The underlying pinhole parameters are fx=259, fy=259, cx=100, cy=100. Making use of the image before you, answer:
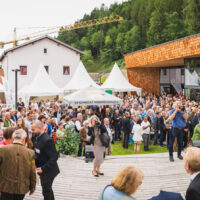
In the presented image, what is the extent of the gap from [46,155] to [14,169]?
81 centimetres

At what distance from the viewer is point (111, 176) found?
21.5 feet

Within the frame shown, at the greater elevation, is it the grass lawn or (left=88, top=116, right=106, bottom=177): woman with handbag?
(left=88, top=116, right=106, bottom=177): woman with handbag

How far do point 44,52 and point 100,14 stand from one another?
77566 millimetres

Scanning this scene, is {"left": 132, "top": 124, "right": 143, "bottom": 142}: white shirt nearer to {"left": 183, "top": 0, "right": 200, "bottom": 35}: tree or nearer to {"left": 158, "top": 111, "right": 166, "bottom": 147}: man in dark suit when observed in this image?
{"left": 158, "top": 111, "right": 166, "bottom": 147}: man in dark suit

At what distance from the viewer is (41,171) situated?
13.5ft

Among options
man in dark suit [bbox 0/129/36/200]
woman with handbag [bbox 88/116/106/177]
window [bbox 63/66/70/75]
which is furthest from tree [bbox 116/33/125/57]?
man in dark suit [bbox 0/129/36/200]

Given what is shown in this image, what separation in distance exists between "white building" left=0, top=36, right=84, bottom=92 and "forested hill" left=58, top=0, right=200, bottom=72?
2653cm

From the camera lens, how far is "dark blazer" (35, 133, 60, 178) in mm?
4199

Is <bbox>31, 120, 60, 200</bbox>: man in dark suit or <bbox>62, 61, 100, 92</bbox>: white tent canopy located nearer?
<bbox>31, 120, 60, 200</bbox>: man in dark suit

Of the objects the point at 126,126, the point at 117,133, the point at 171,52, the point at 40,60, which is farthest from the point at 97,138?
the point at 40,60

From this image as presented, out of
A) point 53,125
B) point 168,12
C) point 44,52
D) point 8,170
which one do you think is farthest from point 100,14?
point 8,170

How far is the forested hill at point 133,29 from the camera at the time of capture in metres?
57.7

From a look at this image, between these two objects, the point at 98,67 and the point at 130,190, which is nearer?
the point at 130,190

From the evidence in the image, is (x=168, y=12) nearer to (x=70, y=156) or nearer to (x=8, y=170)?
(x=70, y=156)
